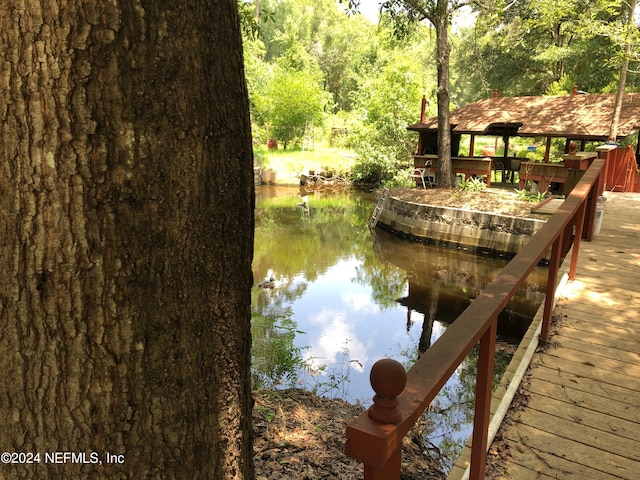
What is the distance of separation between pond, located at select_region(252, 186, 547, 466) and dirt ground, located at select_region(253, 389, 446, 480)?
71 cm

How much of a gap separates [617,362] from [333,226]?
14.3 m

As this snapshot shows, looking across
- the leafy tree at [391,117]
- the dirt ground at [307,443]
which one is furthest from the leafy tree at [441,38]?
the dirt ground at [307,443]

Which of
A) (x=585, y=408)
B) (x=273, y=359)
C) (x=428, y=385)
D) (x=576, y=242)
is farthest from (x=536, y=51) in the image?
(x=428, y=385)

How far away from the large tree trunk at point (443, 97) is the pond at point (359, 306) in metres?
3.30

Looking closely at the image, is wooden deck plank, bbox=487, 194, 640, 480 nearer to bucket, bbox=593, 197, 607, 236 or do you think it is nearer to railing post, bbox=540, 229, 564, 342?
railing post, bbox=540, 229, 564, 342

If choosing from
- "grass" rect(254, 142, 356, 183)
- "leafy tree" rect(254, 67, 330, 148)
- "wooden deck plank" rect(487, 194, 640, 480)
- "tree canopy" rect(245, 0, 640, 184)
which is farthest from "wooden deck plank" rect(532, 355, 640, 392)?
"leafy tree" rect(254, 67, 330, 148)

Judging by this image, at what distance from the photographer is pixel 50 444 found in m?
1.11

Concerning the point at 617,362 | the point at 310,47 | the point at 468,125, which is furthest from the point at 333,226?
the point at 310,47

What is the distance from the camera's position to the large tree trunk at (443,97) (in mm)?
15297

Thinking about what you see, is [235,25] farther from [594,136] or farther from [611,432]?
[594,136]

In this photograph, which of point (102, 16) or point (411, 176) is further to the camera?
point (411, 176)

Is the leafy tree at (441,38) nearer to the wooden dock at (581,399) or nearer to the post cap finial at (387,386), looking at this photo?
the wooden dock at (581,399)

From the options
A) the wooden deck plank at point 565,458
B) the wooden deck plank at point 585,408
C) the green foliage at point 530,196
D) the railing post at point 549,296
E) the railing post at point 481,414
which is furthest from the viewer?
the green foliage at point 530,196

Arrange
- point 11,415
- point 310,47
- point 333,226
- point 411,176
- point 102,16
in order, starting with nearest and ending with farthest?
point 102,16, point 11,415, point 333,226, point 411,176, point 310,47
